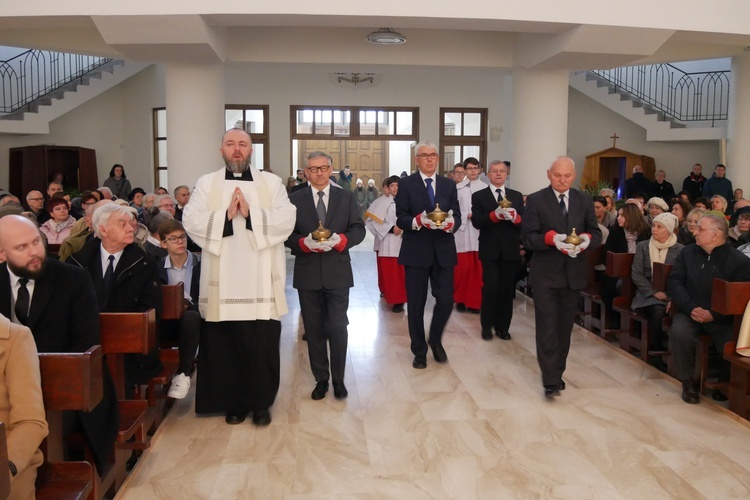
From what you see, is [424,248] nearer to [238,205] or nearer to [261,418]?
[238,205]

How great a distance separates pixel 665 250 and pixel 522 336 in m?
1.52

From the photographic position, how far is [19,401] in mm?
2484

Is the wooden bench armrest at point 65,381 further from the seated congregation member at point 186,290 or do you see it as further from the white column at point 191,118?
the white column at point 191,118

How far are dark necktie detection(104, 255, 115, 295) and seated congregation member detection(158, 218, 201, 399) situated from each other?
55cm

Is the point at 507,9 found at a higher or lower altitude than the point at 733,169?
higher

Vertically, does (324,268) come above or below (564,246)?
below

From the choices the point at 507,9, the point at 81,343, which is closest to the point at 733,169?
the point at 507,9

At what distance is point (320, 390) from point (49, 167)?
42.7 feet

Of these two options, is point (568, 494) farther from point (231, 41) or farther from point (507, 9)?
point (231, 41)

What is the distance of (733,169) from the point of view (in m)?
13.1

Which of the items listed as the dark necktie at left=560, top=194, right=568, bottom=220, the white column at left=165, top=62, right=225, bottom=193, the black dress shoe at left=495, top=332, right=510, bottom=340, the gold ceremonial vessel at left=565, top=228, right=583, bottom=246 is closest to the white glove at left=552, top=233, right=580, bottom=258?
the gold ceremonial vessel at left=565, top=228, right=583, bottom=246

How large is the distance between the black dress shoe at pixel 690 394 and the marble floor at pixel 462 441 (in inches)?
2.1

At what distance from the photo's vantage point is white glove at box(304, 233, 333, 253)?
4570 mm

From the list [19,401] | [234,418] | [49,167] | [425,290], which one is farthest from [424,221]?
[49,167]
